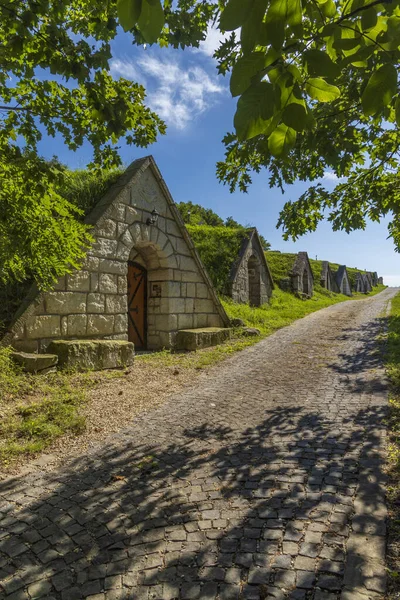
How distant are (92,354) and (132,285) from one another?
3159mm

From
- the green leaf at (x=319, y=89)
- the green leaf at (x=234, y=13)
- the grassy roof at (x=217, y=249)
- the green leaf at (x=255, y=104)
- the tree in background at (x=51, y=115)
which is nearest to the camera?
the green leaf at (x=234, y=13)

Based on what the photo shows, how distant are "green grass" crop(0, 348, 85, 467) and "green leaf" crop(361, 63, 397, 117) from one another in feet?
13.0

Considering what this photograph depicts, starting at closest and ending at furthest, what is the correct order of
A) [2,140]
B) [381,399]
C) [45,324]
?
[2,140] < [381,399] < [45,324]

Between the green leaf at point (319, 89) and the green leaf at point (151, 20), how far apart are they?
589 millimetres

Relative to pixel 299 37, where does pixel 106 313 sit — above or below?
below

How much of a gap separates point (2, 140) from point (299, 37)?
4.19m

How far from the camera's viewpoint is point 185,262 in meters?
9.72

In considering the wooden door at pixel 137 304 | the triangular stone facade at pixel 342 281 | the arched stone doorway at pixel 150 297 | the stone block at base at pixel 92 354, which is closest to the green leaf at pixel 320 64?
the stone block at base at pixel 92 354

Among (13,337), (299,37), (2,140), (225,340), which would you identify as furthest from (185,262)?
(299,37)

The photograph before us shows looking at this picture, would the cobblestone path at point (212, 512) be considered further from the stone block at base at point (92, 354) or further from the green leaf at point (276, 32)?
the green leaf at point (276, 32)

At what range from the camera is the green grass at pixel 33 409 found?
147 inches

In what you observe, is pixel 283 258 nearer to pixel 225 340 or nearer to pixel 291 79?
pixel 225 340

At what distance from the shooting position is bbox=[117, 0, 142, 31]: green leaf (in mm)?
1141

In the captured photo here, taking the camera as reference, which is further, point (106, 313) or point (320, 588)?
point (106, 313)
